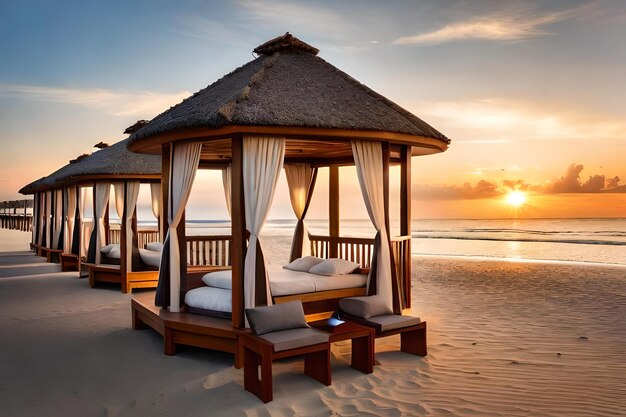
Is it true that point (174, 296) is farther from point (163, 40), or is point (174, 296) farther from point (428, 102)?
point (428, 102)

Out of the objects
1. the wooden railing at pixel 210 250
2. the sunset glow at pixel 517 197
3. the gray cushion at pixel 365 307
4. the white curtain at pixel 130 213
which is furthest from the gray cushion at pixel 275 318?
the sunset glow at pixel 517 197

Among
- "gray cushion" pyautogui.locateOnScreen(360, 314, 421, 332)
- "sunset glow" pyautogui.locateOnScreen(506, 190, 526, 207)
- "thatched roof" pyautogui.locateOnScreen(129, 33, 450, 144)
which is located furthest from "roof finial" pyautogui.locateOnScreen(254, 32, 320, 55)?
"sunset glow" pyautogui.locateOnScreen(506, 190, 526, 207)

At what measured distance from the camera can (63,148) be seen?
18.5m

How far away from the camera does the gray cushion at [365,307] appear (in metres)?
5.33

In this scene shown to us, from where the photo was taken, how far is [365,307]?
5328 mm

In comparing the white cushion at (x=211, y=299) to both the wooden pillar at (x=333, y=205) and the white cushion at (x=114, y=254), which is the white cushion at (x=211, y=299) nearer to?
the wooden pillar at (x=333, y=205)

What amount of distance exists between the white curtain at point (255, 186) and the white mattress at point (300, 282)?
1.73 feet

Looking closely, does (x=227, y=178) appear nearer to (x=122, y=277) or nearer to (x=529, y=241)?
(x=122, y=277)

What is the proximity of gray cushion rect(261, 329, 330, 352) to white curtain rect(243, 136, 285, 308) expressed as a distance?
0.89 m

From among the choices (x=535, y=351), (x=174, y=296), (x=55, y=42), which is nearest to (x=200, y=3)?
(x=55, y=42)

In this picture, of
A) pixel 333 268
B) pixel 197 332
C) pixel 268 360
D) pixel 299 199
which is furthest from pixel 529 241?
pixel 268 360

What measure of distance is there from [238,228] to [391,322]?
1.91 meters

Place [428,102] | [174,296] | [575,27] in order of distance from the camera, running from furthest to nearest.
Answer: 1. [428,102]
2. [575,27]
3. [174,296]

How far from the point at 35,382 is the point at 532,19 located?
12.7m
